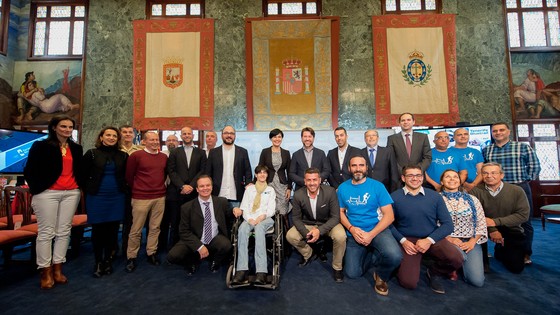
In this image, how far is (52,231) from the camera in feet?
8.09

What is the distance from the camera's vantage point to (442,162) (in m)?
3.40

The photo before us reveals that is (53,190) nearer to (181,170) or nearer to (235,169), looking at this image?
(181,170)

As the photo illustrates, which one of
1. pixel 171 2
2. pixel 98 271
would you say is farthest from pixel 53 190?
pixel 171 2

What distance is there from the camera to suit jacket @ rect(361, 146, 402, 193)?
3.31 meters

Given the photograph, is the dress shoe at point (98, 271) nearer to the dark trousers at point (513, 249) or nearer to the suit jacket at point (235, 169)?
the suit jacket at point (235, 169)

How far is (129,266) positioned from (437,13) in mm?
8616

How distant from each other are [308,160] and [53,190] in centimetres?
275

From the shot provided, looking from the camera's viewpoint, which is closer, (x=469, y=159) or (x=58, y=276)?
(x=58, y=276)

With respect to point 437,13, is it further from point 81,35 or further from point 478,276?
point 81,35

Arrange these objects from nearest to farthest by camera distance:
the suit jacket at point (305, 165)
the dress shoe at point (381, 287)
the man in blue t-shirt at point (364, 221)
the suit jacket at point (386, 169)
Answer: the dress shoe at point (381, 287), the man in blue t-shirt at point (364, 221), the suit jacket at point (386, 169), the suit jacket at point (305, 165)

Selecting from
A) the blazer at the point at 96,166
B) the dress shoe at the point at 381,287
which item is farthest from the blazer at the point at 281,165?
the blazer at the point at 96,166

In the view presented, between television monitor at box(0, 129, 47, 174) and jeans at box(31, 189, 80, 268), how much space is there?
124 inches

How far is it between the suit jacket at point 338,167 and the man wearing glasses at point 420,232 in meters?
0.84

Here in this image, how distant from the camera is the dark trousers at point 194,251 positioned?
8.74ft
